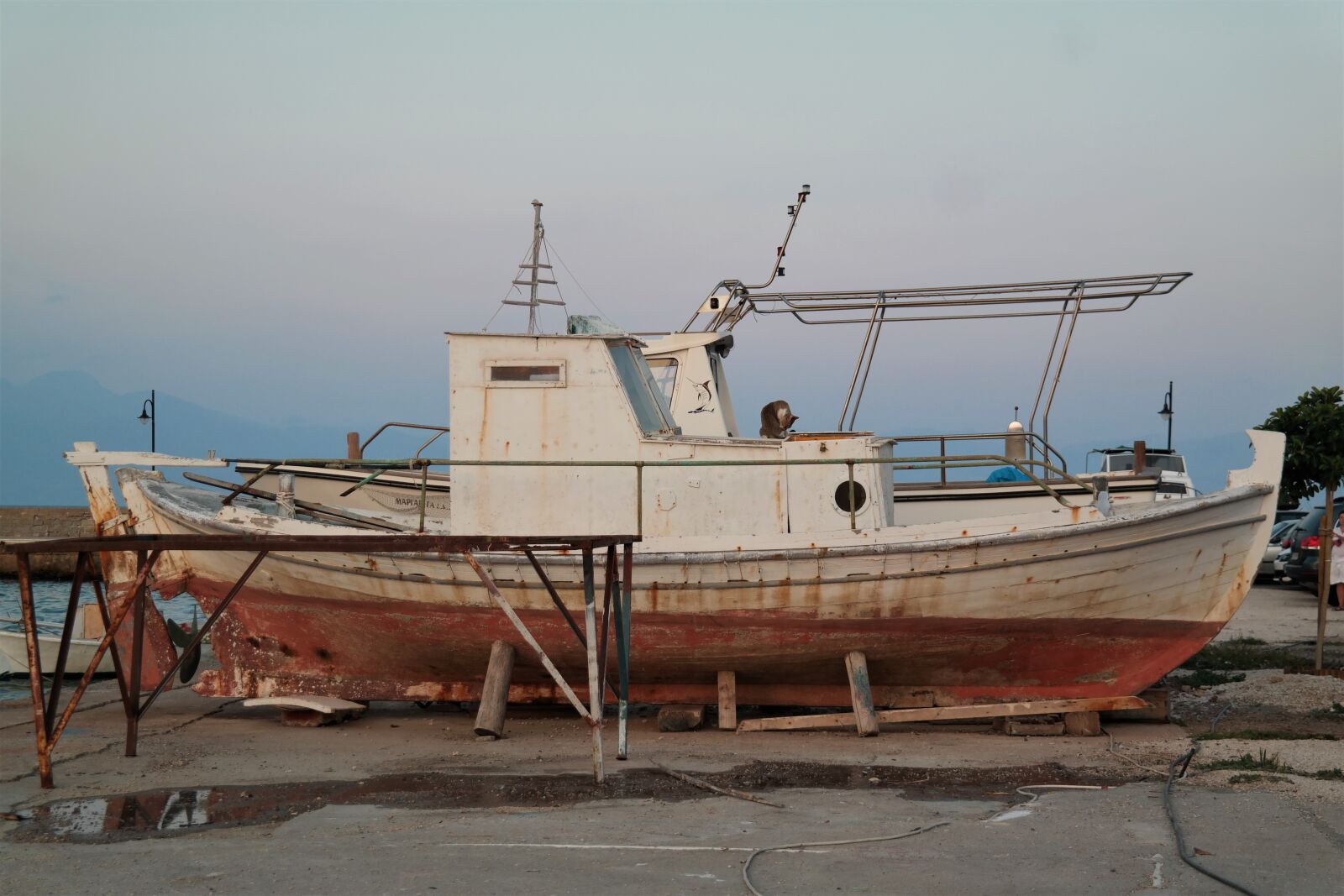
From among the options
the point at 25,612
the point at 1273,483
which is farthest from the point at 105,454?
the point at 1273,483

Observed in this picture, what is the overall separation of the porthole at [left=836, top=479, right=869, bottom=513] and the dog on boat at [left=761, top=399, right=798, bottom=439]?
1523 millimetres

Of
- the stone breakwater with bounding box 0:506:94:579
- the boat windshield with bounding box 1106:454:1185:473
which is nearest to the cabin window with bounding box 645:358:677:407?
the boat windshield with bounding box 1106:454:1185:473

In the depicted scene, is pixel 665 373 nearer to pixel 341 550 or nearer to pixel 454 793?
pixel 341 550

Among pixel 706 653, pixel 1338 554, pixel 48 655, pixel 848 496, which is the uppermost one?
pixel 848 496

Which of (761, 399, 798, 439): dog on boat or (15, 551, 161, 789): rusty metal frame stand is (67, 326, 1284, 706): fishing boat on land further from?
(15, 551, 161, 789): rusty metal frame stand

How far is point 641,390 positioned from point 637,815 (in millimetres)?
5223

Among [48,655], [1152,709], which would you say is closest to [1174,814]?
[1152,709]

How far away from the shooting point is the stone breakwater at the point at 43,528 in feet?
117

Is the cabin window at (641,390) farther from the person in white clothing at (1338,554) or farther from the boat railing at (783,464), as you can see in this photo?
the person in white clothing at (1338,554)

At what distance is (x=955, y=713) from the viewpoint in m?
10.7

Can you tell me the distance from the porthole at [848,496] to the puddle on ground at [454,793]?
8.78 ft

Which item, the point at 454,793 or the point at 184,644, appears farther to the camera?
the point at 184,644

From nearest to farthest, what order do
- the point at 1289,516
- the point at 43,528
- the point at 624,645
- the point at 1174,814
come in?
the point at 1174,814 < the point at 624,645 < the point at 1289,516 < the point at 43,528

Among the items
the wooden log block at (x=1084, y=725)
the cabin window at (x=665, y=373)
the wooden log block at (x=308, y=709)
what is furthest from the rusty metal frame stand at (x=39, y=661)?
the wooden log block at (x=1084, y=725)
